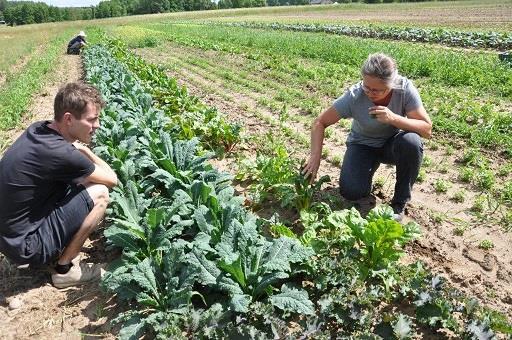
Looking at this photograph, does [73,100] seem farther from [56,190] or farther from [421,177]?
[421,177]

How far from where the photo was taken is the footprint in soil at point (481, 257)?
3.52 metres

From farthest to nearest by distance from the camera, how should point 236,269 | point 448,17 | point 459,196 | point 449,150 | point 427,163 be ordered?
point 448,17 → point 449,150 → point 427,163 → point 459,196 → point 236,269

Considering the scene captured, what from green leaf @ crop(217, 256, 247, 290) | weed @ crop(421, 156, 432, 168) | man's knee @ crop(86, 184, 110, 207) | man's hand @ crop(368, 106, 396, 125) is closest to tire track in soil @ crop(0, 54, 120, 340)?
man's knee @ crop(86, 184, 110, 207)

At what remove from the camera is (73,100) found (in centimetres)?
320

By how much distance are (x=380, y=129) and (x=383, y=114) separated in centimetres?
49

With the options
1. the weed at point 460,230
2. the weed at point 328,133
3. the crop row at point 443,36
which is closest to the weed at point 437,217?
the weed at point 460,230

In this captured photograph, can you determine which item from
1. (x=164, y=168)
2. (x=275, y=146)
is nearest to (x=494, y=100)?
(x=275, y=146)

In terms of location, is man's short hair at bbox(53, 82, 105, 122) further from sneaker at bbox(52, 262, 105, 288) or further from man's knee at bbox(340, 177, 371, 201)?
man's knee at bbox(340, 177, 371, 201)

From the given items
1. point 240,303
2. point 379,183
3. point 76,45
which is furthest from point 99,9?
point 240,303

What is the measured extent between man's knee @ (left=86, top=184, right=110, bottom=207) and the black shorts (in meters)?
0.04

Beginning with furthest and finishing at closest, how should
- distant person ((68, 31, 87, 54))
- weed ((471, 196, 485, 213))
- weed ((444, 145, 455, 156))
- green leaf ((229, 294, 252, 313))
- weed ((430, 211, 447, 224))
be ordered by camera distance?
distant person ((68, 31, 87, 54)), weed ((444, 145, 455, 156)), weed ((471, 196, 485, 213)), weed ((430, 211, 447, 224)), green leaf ((229, 294, 252, 313))

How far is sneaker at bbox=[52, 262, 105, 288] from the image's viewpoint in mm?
3516

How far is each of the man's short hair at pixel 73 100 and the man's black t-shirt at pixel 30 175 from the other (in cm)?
19

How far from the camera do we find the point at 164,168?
4.45m
